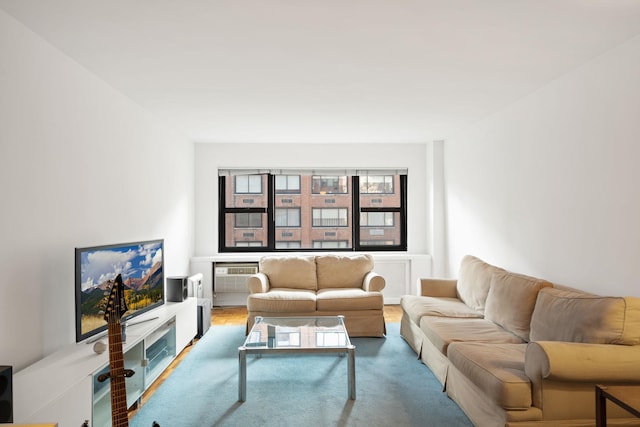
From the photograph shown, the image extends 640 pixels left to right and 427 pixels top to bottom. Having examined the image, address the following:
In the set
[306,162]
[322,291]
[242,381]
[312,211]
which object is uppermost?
[306,162]

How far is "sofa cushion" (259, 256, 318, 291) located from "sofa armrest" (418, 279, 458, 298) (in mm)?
1355

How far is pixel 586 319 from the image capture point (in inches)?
105

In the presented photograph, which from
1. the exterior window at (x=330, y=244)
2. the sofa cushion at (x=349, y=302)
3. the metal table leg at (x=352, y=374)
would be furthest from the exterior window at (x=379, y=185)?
the metal table leg at (x=352, y=374)

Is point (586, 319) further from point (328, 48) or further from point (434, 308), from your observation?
point (328, 48)

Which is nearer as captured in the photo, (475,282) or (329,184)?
(475,282)

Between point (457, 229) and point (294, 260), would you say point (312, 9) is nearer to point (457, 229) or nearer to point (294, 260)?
point (294, 260)

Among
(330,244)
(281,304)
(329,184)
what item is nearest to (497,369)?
(281,304)

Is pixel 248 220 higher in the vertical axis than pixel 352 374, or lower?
higher

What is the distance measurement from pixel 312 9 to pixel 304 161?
4.43 meters

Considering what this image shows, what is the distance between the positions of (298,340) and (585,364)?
2048 mm

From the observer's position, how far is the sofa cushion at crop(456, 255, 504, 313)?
165 inches

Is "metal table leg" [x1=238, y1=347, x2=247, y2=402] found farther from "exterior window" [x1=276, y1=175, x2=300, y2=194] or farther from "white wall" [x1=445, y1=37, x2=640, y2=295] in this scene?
"exterior window" [x1=276, y1=175, x2=300, y2=194]

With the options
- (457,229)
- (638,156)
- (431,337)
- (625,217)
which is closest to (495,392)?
(431,337)

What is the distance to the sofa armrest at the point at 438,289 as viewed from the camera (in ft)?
16.1
